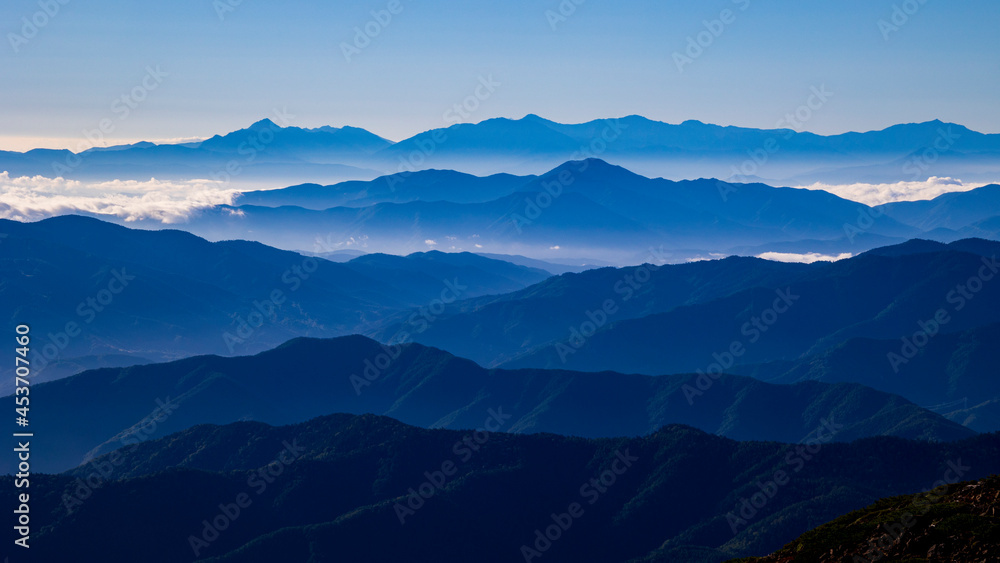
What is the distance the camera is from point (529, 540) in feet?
362

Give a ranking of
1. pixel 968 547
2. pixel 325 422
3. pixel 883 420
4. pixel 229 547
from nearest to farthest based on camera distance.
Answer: pixel 968 547, pixel 229 547, pixel 325 422, pixel 883 420

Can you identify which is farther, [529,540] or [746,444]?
[746,444]

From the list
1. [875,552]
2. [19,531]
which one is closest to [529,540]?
[19,531]

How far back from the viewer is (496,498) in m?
115

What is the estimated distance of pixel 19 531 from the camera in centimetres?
10638

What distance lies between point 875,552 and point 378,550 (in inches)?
2909

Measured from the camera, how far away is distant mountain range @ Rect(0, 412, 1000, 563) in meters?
106

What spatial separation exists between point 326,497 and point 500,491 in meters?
22.9

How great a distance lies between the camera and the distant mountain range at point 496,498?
106 meters

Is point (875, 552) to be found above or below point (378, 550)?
above

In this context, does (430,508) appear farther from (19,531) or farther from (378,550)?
(19,531)

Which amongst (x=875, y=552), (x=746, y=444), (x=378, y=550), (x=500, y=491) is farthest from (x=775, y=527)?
(x=875, y=552)

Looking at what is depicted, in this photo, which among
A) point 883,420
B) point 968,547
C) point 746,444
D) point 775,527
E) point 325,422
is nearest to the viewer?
point 968,547

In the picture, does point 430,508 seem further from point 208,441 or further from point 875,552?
point 875,552
